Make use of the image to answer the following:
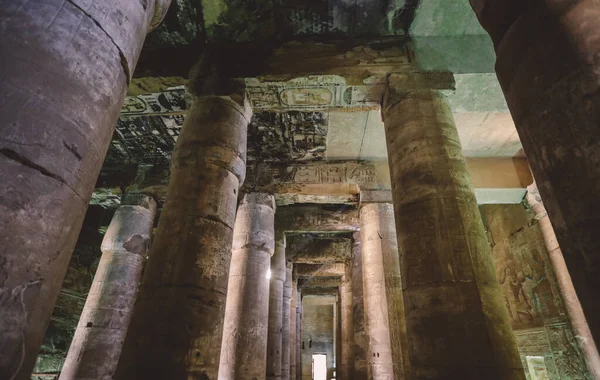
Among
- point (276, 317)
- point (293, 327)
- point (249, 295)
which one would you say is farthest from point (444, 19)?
point (293, 327)

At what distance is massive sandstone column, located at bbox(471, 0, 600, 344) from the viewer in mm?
1249

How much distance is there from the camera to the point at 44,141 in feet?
4.07

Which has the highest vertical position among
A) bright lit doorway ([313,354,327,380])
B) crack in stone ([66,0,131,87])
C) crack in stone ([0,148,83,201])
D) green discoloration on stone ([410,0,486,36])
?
green discoloration on stone ([410,0,486,36])

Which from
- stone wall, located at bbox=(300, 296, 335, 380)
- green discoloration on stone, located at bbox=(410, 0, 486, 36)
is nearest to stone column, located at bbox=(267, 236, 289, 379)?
green discoloration on stone, located at bbox=(410, 0, 486, 36)

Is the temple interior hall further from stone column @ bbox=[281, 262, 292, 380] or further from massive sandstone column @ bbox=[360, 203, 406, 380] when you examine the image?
stone column @ bbox=[281, 262, 292, 380]

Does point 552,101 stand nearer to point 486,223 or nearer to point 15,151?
point 15,151

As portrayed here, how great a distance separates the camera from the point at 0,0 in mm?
1302

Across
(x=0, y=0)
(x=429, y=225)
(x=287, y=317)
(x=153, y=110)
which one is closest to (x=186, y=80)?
(x=153, y=110)

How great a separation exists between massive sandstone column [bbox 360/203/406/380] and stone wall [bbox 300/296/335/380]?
50.0 feet

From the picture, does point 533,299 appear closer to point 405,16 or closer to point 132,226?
point 405,16

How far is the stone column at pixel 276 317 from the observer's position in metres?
8.09

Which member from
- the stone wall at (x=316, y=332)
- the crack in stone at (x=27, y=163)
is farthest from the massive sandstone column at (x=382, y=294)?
the stone wall at (x=316, y=332)

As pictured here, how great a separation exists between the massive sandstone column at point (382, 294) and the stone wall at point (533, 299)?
3628 mm

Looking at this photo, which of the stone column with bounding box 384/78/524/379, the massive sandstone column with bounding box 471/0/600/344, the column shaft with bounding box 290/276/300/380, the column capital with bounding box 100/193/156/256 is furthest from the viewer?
the column shaft with bounding box 290/276/300/380
